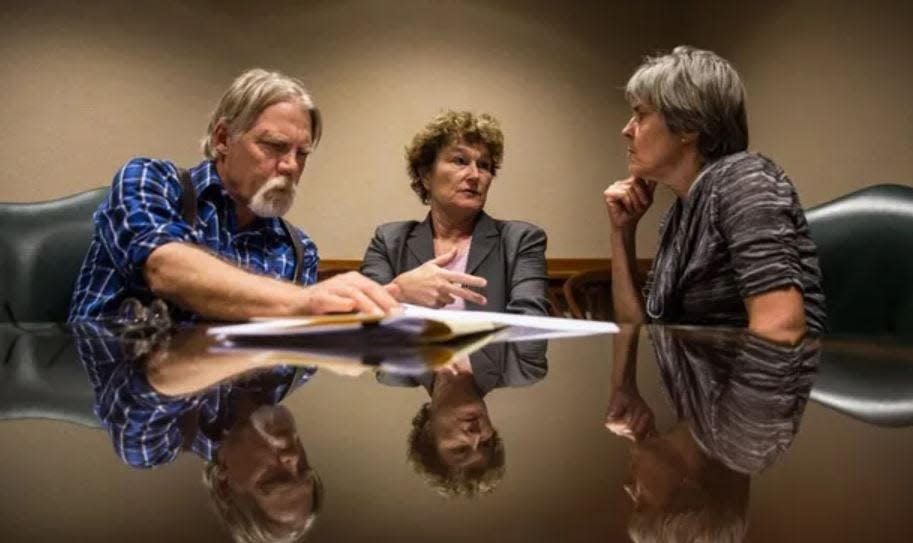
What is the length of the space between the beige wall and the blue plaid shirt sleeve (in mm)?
2388

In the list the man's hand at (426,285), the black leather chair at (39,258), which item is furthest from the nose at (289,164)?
the man's hand at (426,285)

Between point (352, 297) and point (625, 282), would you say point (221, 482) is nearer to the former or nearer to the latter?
point (352, 297)

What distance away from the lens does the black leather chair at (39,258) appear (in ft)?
6.32

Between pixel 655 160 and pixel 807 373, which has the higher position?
pixel 655 160

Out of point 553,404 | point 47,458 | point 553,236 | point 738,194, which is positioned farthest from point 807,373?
point 553,236

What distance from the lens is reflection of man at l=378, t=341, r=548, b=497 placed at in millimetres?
406

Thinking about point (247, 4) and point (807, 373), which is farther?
point (247, 4)

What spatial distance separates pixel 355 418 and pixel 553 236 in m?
3.81

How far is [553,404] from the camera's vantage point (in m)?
0.65

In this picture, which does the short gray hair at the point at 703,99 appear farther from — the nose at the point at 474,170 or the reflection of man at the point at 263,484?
the reflection of man at the point at 263,484

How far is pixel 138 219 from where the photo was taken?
1677mm

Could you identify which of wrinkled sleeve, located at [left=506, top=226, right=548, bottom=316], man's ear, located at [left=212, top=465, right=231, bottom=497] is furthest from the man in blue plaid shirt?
man's ear, located at [left=212, top=465, right=231, bottom=497]

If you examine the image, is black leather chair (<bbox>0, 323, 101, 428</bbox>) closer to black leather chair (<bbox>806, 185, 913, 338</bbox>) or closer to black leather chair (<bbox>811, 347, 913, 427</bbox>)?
black leather chair (<bbox>811, 347, 913, 427</bbox>)

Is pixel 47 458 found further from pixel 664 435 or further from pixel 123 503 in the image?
pixel 664 435
